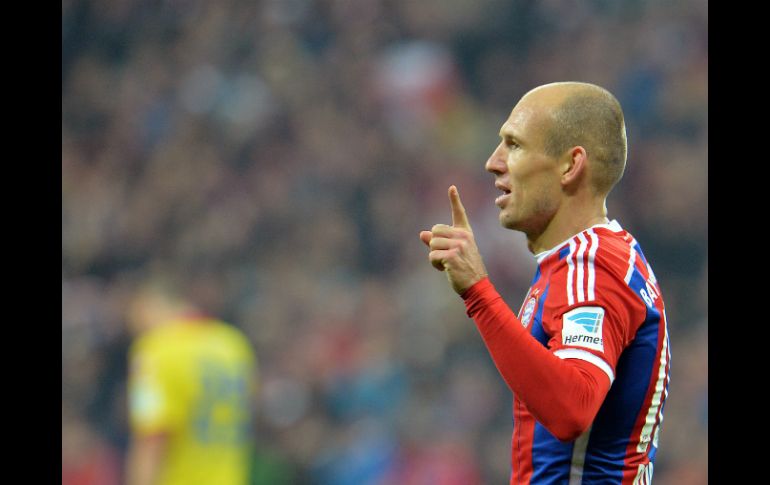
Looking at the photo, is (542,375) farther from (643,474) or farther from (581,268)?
(643,474)

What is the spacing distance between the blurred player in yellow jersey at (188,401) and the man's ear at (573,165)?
12.4 feet

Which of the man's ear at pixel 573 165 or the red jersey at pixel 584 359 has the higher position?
the man's ear at pixel 573 165

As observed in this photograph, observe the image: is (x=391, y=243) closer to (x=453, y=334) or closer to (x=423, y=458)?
(x=453, y=334)

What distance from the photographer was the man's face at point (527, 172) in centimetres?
277

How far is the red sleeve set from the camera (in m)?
2.40

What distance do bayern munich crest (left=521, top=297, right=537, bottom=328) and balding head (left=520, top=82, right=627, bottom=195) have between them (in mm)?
339

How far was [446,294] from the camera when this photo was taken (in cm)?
869

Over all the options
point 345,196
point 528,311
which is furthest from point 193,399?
point 528,311

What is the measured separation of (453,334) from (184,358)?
9.47ft

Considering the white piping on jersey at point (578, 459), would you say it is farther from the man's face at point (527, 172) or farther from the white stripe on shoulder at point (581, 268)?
the man's face at point (527, 172)

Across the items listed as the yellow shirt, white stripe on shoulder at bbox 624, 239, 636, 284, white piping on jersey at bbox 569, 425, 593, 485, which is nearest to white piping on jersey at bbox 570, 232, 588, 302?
white stripe on shoulder at bbox 624, 239, 636, 284

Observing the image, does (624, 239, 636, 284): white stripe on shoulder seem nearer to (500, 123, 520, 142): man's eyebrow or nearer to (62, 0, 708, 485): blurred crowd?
(500, 123, 520, 142): man's eyebrow

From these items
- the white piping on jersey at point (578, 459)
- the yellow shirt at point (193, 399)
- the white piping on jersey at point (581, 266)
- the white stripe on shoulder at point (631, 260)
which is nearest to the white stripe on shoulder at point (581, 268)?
the white piping on jersey at point (581, 266)

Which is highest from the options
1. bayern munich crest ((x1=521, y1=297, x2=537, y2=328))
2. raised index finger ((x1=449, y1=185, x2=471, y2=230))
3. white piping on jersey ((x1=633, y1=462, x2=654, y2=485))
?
raised index finger ((x1=449, y1=185, x2=471, y2=230))
